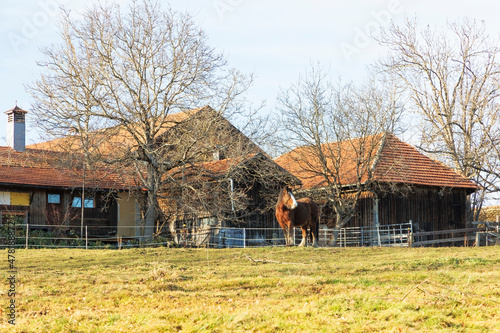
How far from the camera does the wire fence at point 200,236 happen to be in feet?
89.6

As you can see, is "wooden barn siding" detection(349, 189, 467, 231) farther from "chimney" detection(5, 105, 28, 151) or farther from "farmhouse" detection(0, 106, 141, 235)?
"chimney" detection(5, 105, 28, 151)

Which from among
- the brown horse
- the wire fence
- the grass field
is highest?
the brown horse

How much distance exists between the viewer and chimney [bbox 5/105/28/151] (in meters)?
35.0

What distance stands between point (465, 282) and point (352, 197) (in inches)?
779

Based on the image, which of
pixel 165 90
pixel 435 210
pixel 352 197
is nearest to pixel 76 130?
pixel 165 90

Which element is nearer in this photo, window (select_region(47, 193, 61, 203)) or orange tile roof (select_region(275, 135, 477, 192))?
orange tile roof (select_region(275, 135, 477, 192))

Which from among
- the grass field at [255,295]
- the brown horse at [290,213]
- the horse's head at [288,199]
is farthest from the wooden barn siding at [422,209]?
the grass field at [255,295]

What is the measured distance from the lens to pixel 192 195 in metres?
28.1

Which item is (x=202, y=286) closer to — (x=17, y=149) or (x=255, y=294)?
(x=255, y=294)

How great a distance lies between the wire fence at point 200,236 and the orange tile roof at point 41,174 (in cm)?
218

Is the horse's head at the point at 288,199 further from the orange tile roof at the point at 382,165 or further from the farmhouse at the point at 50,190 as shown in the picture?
the farmhouse at the point at 50,190

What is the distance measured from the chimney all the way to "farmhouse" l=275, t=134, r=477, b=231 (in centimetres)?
1493

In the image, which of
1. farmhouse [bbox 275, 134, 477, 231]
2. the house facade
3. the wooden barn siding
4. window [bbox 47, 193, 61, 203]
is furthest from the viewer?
the wooden barn siding

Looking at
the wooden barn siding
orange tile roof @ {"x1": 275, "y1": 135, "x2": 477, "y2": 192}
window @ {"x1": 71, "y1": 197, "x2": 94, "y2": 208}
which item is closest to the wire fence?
the wooden barn siding
